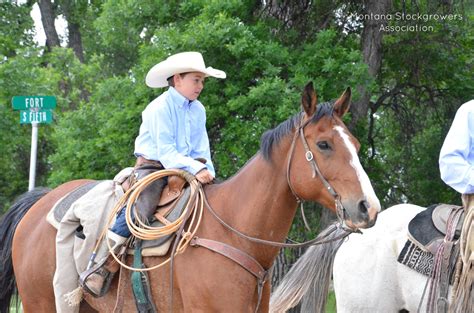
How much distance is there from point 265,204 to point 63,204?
187 centimetres

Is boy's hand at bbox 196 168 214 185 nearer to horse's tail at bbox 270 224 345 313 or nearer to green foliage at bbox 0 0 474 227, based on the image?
horse's tail at bbox 270 224 345 313

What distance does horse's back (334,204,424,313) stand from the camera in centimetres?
615

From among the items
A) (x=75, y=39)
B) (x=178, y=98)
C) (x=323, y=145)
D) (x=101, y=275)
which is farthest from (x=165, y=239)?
(x=75, y=39)

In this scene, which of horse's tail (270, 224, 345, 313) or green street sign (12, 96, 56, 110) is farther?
green street sign (12, 96, 56, 110)

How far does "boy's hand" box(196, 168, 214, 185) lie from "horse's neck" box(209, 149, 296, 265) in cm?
33

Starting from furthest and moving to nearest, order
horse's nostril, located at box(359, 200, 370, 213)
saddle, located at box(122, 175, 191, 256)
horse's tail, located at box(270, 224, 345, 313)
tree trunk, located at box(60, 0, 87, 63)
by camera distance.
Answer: tree trunk, located at box(60, 0, 87, 63)
horse's tail, located at box(270, 224, 345, 313)
saddle, located at box(122, 175, 191, 256)
horse's nostril, located at box(359, 200, 370, 213)

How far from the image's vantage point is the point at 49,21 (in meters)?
27.0

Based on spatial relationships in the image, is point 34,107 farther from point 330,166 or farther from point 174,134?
point 330,166

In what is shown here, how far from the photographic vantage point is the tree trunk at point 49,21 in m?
26.8

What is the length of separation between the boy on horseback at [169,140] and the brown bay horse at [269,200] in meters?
0.23

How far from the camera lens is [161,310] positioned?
5332 millimetres

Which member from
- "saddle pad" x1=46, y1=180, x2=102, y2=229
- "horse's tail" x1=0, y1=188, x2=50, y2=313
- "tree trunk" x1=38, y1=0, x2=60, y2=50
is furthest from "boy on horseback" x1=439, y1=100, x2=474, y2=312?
"tree trunk" x1=38, y1=0, x2=60, y2=50

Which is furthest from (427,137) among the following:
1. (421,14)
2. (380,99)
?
(421,14)

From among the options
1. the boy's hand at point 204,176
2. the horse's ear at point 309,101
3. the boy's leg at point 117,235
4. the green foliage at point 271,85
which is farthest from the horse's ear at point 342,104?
the green foliage at point 271,85
